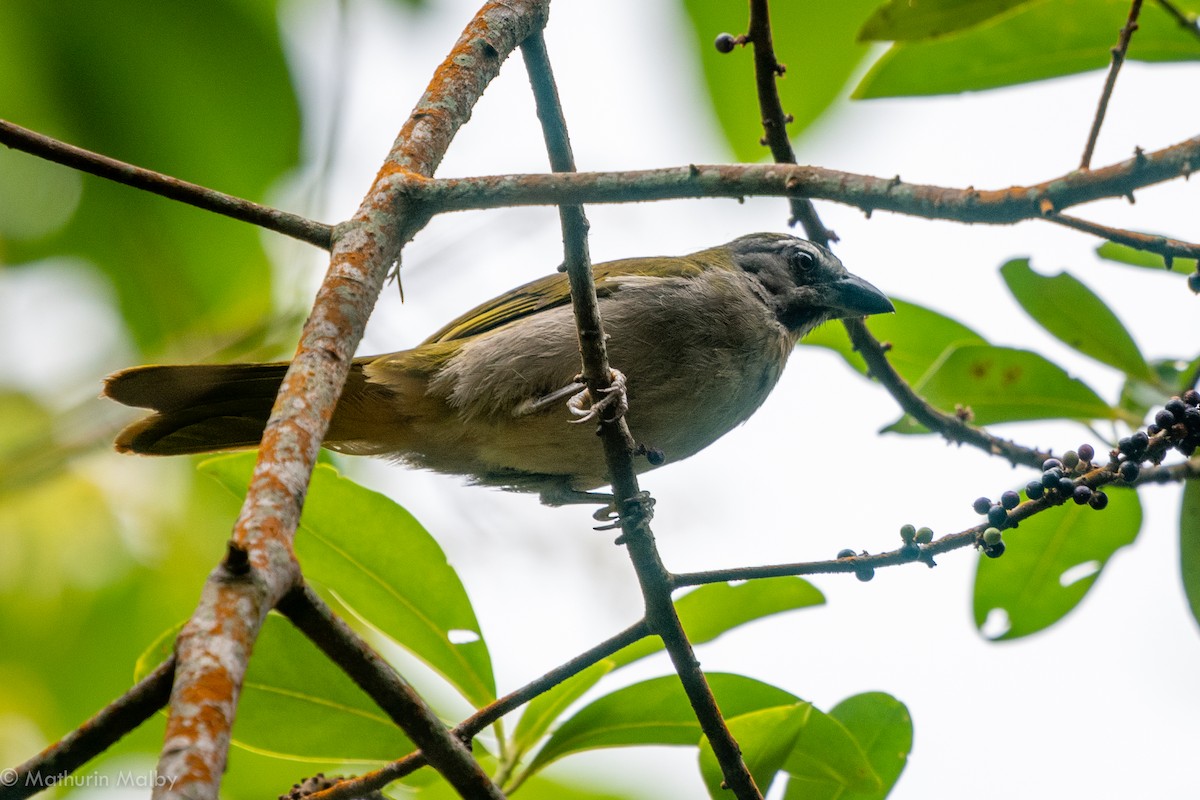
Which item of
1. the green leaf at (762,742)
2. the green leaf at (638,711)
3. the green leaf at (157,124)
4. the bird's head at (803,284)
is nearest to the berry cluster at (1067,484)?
the green leaf at (762,742)

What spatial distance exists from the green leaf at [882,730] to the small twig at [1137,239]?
4.46 ft

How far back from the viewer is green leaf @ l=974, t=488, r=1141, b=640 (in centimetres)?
375

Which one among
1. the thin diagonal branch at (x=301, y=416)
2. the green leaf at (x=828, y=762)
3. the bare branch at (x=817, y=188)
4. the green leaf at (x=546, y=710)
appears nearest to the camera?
the thin diagonal branch at (x=301, y=416)

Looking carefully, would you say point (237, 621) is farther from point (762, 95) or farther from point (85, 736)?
point (762, 95)

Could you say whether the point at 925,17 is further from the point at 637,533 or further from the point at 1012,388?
the point at 637,533

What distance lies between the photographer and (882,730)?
114 inches

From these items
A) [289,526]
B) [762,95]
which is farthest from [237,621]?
[762,95]

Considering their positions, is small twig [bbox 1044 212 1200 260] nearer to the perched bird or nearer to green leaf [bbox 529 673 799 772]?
green leaf [bbox 529 673 799 772]

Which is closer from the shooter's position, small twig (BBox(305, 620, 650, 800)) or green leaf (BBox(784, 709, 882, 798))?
small twig (BBox(305, 620, 650, 800))

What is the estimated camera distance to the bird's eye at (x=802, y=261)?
15.7ft


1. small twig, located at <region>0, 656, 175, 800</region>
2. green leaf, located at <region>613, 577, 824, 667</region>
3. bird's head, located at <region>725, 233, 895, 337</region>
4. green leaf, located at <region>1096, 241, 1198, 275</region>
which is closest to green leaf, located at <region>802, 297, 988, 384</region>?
bird's head, located at <region>725, 233, 895, 337</region>

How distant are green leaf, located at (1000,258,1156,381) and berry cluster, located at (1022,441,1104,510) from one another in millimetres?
1404

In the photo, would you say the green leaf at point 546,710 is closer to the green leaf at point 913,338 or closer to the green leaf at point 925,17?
the green leaf at point 913,338

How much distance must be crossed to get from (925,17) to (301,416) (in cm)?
243
